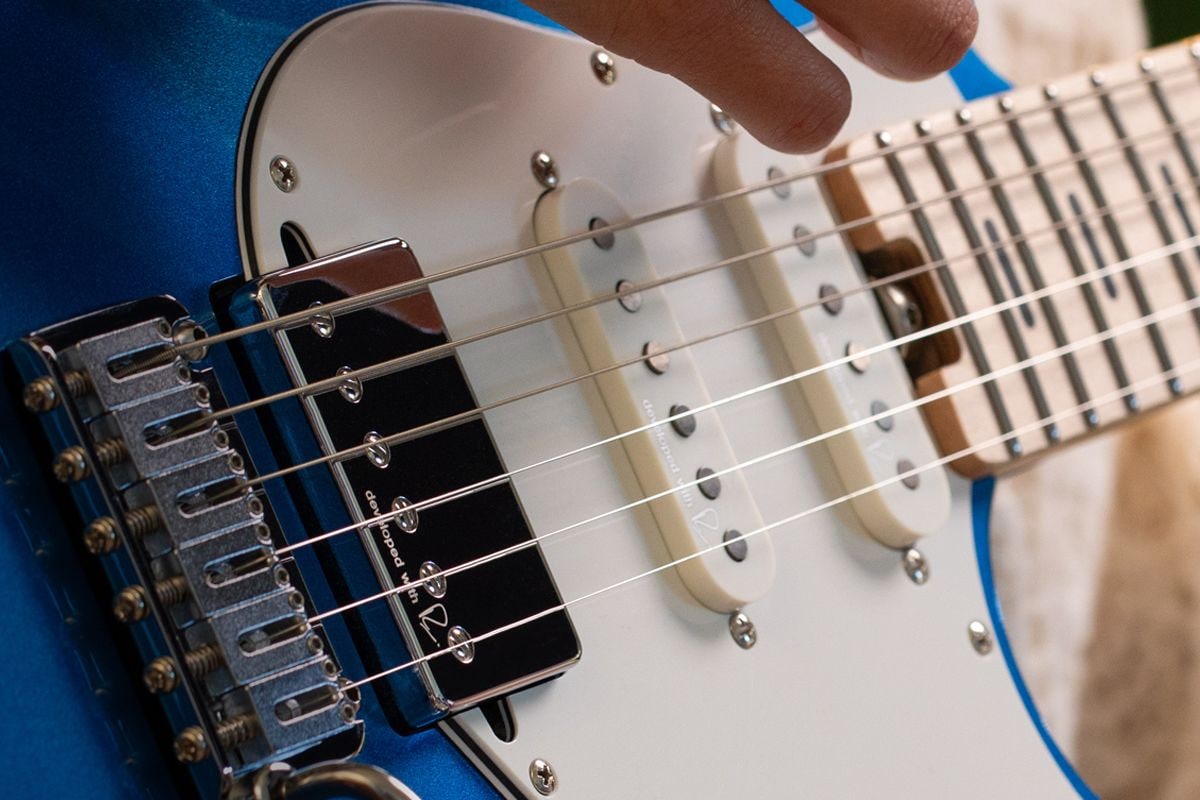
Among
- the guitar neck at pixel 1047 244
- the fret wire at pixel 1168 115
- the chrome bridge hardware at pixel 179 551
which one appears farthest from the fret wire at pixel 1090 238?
the chrome bridge hardware at pixel 179 551

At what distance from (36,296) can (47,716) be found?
0.59ft

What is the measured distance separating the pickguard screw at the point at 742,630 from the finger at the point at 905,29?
319 mm

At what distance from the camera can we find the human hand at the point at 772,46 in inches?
23.1

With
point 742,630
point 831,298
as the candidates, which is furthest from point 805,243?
point 742,630

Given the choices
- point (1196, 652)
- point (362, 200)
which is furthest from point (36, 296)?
point (1196, 652)

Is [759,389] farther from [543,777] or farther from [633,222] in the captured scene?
[543,777]

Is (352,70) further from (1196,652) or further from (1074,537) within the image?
(1196,652)

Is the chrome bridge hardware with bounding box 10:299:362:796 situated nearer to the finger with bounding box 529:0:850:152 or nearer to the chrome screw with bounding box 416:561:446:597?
the chrome screw with bounding box 416:561:446:597

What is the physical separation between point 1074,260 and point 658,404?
360 millimetres

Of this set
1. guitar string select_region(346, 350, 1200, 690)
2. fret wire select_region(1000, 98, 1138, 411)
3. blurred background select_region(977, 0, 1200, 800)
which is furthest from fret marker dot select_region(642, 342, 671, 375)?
blurred background select_region(977, 0, 1200, 800)

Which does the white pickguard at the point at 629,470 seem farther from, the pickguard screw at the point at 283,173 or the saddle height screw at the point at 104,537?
the saddle height screw at the point at 104,537

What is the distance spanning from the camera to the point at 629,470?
678mm

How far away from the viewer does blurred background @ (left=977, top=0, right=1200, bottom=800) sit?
102 centimetres

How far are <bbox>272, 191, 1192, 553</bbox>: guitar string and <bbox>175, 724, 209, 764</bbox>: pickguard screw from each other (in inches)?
3.4
